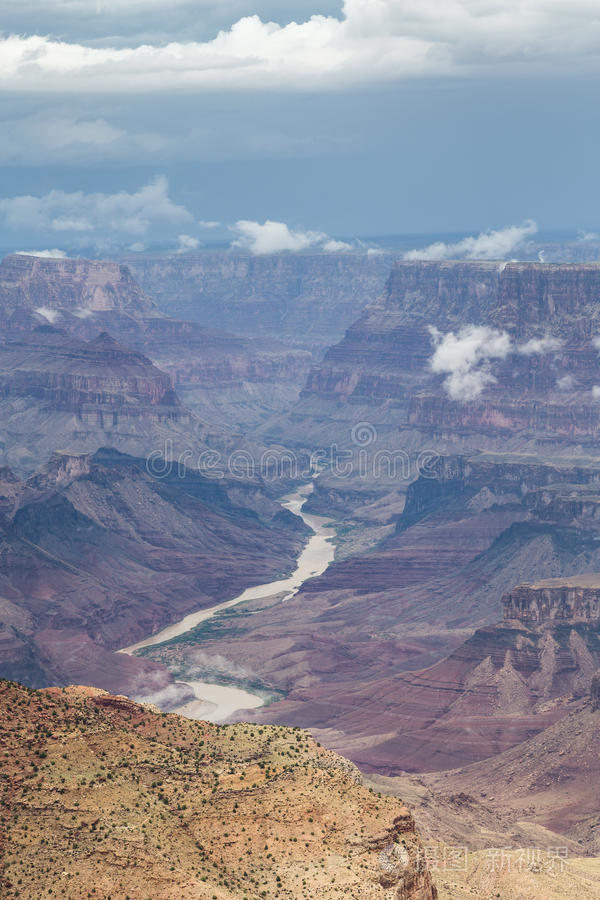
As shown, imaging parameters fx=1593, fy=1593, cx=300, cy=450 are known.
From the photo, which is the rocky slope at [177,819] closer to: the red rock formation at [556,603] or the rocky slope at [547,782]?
the rocky slope at [547,782]

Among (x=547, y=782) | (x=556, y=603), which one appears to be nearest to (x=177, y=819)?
(x=547, y=782)

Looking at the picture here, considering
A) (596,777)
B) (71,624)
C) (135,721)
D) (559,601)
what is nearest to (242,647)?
(71,624)

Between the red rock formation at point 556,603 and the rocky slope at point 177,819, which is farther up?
the rocky slope at point 177,819

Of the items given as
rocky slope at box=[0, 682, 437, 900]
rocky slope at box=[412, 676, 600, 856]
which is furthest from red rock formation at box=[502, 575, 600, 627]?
rocky slope at box=[0, 682, 437, 900]

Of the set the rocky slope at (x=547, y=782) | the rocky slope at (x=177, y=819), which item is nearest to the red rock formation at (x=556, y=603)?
the rocky slope at (x=547, y=782)

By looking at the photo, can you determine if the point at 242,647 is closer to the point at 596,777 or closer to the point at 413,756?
the point at 413,756

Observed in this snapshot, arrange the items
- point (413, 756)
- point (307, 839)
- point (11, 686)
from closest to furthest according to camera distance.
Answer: point (307, 839) < point (11, 686) < point (413, 756)

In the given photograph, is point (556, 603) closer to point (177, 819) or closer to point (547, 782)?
point (547, 782)

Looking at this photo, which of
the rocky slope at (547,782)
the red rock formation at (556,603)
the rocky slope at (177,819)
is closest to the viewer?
the rocky slope at (177,819)
